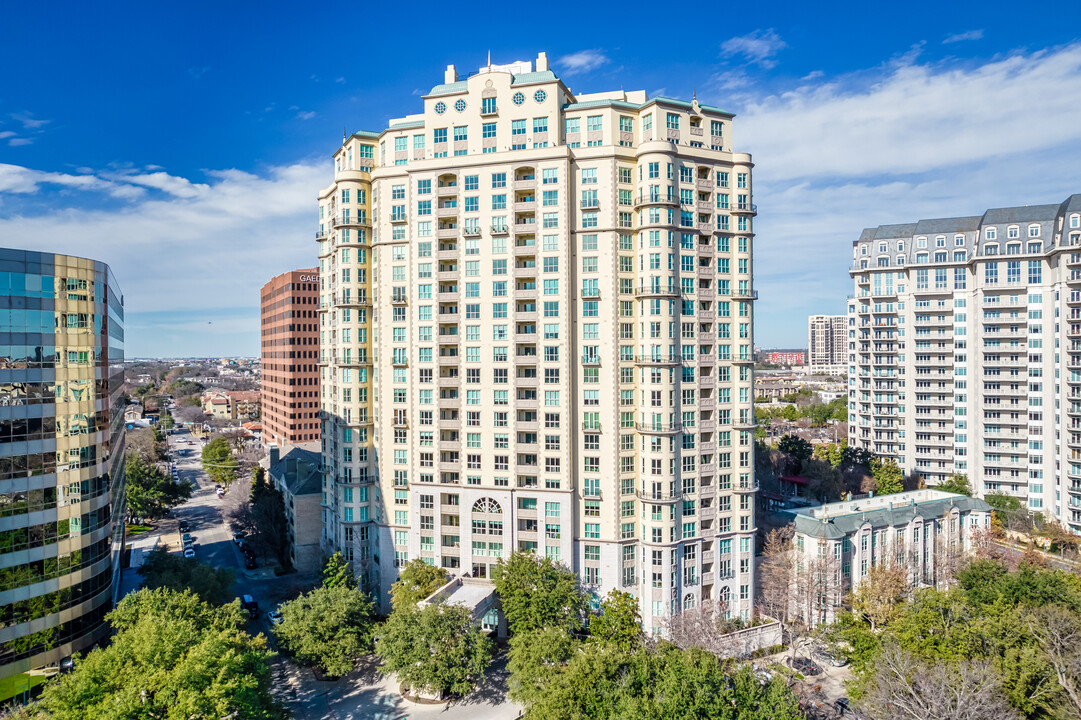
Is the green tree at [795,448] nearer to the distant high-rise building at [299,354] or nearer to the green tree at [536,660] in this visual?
the green tree at [536,660]

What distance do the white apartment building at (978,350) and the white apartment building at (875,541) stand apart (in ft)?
77.7

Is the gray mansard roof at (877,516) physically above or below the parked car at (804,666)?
above

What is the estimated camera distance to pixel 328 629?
47250 millimetres

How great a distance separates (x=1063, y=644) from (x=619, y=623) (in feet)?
96.5

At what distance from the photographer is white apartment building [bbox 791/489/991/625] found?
58.1 meters

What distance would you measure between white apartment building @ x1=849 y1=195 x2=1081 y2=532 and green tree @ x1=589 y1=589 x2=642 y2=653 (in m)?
68.9

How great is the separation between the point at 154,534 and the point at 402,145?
69.3 metres

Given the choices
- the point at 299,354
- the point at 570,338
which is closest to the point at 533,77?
the point at 570,338

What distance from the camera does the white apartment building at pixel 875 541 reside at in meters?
58.1

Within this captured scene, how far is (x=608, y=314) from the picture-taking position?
56344mm

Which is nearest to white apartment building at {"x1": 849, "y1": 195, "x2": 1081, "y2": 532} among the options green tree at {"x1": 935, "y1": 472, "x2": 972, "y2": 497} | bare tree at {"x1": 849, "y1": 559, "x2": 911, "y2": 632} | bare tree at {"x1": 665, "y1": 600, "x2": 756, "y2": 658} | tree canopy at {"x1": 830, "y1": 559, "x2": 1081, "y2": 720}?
green tree at {"x1": 935, "y1": 472, "x2": 972, "y2": 497}

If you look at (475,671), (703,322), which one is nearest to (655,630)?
(475,671)

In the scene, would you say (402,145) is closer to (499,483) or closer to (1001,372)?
(499,483)

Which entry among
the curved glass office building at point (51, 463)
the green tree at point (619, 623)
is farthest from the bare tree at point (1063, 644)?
the curved glass office building at point (51, 463)
